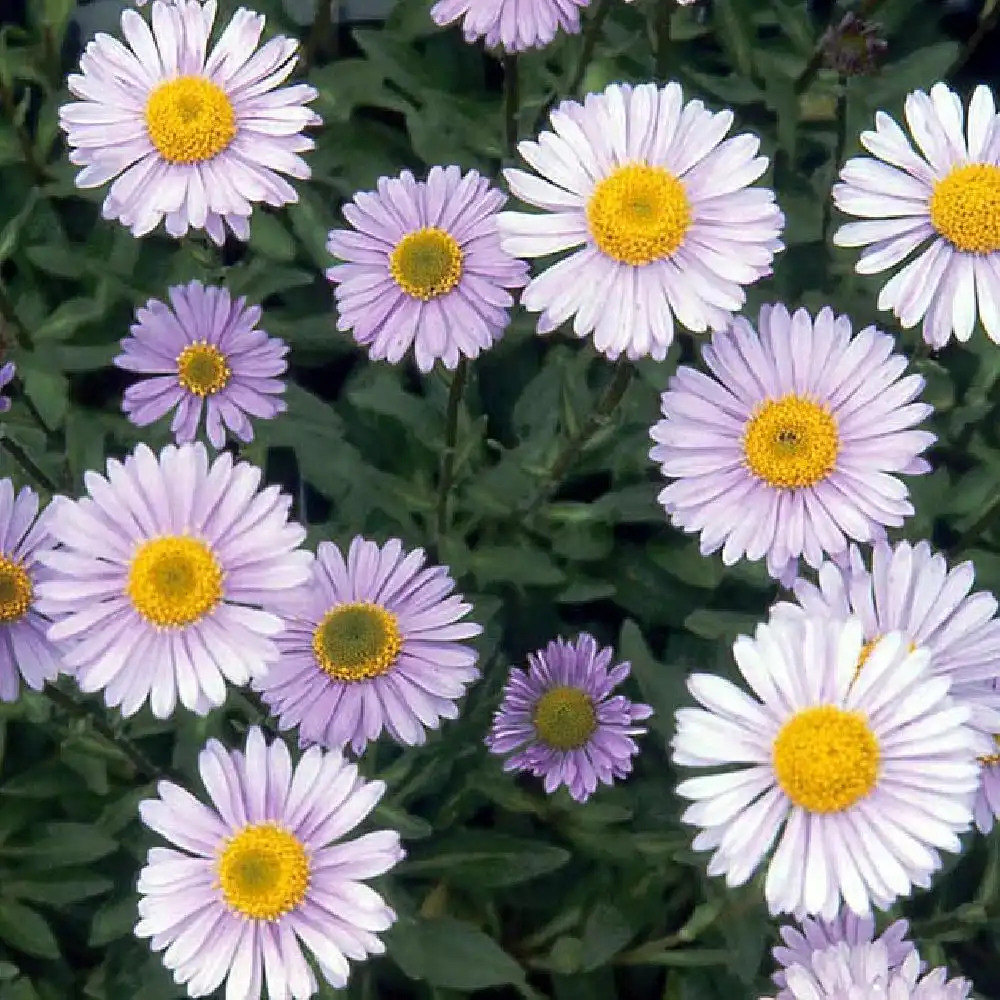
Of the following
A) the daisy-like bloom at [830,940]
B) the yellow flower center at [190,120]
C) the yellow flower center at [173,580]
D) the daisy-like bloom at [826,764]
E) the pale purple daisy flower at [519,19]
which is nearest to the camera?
the daisy-like bloom at [826,764]

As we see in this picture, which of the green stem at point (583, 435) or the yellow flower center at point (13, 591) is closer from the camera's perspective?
the yellow flower center at point (13, 591)

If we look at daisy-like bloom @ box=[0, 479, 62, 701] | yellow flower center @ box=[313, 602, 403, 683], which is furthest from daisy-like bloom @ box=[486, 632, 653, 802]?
daisy-like bloom @ box=[0, 479, 62, 701]

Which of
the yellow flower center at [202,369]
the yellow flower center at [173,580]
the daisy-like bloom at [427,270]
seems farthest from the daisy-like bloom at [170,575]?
the yellow flower center at [202,369]

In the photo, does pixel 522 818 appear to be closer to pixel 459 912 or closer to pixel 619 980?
pixel 459 912

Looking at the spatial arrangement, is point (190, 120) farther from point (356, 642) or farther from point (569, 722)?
point (569, 722)

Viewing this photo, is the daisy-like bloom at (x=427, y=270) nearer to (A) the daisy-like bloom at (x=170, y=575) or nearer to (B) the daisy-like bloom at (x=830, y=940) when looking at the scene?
(A) the daisy-like bloom at (x=170, y=575)

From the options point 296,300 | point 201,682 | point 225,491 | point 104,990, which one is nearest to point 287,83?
point 296,300

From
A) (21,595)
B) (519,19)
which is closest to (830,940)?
(21,595)
